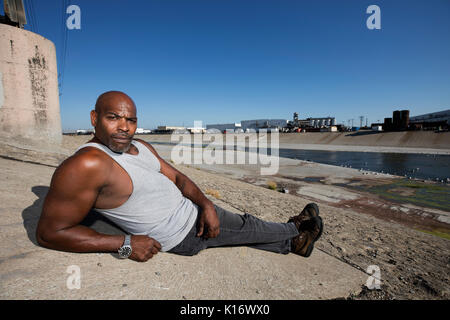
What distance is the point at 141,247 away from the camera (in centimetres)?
194

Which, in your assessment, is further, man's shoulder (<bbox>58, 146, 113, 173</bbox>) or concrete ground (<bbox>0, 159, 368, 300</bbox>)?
concrete ground (<bbox>0, 159, 368, 300</bbox>)

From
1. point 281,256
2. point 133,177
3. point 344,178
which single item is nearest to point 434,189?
point 344,178

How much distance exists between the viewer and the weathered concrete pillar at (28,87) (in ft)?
27.4

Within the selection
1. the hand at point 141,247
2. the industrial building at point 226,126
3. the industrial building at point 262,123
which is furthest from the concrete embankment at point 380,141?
the industrial building at point 226,126

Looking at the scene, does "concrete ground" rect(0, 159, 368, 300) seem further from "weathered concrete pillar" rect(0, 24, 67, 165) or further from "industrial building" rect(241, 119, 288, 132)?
"industrial building" rect(241, 119, 288, 132)

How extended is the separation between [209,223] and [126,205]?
787 millimetres

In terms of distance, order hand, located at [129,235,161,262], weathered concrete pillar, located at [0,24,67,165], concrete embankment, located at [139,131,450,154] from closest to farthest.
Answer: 1. hand, located at [129,235,161,262]
2. weathered concrete pillar, located at [0,24,67,165]
3. concrete embankment, located at [139,131,450,154]

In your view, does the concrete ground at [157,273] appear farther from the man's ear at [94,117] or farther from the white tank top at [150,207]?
the man's ear at [94,117]

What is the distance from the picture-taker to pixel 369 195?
9.23m

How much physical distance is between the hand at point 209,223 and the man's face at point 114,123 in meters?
0.95

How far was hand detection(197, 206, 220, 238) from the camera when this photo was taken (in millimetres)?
2193

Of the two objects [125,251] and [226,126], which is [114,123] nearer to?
[125,251]

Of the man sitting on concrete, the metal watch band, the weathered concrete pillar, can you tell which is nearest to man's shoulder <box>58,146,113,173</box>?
the man sitting on concrete

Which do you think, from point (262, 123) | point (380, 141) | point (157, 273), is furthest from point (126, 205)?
point (262, 123)
